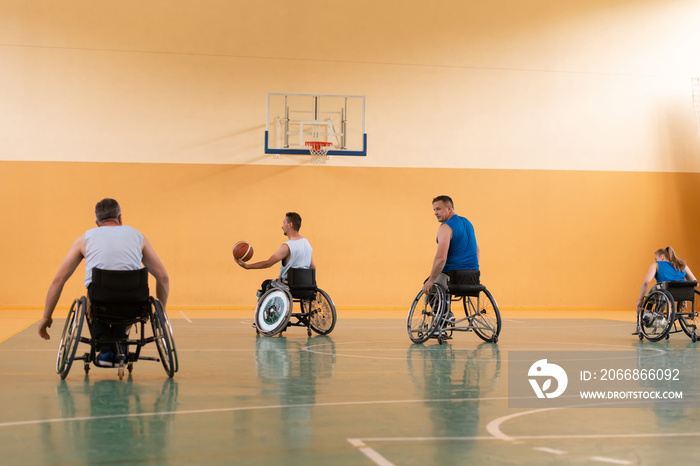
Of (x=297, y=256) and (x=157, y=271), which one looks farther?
(x=297, y=256)

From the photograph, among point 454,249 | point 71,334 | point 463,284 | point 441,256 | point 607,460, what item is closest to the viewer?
point 607,460

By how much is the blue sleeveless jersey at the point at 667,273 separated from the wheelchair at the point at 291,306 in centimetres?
288

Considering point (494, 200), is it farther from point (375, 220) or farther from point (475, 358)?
point (475, 358)

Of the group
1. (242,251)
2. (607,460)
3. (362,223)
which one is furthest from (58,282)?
(362,223)

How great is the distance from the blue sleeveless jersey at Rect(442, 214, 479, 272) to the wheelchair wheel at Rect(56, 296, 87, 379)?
3.23 meters

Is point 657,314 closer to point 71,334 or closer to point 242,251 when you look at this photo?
point 242,251

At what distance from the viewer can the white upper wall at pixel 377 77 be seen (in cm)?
1080

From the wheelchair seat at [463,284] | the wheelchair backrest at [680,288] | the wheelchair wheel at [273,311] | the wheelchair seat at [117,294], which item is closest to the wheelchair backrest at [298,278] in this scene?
the wheelchair wheel at [273,311]

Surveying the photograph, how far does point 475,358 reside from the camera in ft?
17.8

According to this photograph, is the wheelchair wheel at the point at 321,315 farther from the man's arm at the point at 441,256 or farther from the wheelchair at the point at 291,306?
the man's arm at the point at 441,256

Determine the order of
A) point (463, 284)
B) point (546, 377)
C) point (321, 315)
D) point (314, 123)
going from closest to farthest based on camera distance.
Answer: point (546, 377), point (463, 284), point (321, 315), point (314, 123)

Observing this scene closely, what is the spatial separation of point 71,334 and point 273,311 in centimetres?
287

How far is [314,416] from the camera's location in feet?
10.8

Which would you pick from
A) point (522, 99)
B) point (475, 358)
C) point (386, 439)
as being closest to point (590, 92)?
point (522, 99)
